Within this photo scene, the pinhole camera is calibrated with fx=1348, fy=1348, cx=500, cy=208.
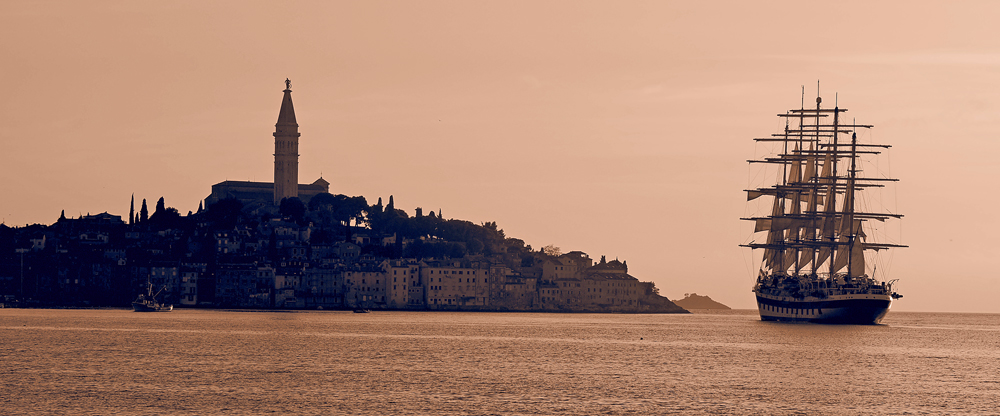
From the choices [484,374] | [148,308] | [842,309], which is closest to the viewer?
[484,374]

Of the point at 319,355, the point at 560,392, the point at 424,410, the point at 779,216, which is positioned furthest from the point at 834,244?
the point at 424,410

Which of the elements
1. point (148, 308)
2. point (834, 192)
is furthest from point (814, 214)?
point (148, 308)

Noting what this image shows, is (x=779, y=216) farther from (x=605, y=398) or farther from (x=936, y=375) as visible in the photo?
(x=605, y=398)

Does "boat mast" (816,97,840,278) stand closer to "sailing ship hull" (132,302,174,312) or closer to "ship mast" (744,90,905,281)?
"ship mast" (744,90,905,281)

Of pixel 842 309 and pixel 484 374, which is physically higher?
pixel 842 309

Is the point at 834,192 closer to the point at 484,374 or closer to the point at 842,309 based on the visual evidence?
the point at 842,309

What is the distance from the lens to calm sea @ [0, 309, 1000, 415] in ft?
181

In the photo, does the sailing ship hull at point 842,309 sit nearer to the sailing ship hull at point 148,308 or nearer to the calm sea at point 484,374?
the calm sea at point 484,374

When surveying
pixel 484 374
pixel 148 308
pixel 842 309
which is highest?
pixel 842 309

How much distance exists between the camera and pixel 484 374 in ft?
230

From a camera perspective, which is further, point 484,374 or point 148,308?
point 148,308

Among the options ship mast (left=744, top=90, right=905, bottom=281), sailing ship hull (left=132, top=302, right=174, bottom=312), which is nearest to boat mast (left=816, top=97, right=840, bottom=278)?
ship mast (left=744, top=90, right=905, bottom=281)

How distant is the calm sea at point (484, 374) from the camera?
55.2 meters

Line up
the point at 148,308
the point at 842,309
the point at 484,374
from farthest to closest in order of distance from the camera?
the point at 148,308, the point at 842,309, the point at 484,374
